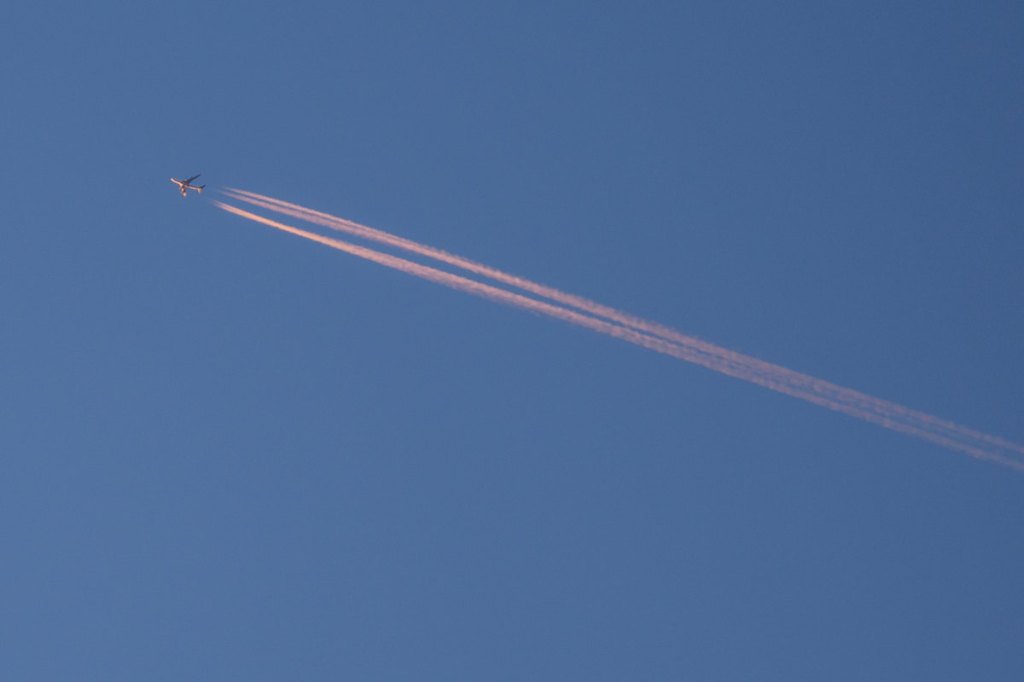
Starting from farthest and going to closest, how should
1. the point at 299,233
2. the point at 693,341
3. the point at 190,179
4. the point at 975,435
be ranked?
the point at 190,179 → the point at 299,233 → the point at 693,341 → the point at 975,435

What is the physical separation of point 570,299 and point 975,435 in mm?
16094

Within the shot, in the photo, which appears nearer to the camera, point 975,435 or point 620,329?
point 975,435

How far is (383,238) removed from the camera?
2431 inches

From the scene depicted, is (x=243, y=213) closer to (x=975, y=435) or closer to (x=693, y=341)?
(x=693, y=341)

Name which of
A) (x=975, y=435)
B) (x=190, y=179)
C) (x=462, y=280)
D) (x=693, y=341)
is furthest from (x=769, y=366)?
(x=190, y=179)

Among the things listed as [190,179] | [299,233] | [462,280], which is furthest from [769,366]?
[190,179]

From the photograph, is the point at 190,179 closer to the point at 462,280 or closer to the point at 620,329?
the point at 462,280

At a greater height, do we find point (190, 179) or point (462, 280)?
point (190, 179)

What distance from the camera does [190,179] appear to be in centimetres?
6744

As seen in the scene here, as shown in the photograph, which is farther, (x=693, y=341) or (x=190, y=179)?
(x=190, y=179)

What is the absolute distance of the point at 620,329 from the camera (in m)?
58.8

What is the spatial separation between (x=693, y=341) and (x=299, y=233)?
1714 cm

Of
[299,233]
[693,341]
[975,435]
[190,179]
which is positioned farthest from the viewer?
[190,179]

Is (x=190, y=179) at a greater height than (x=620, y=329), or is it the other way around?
(x=190, y=179)
